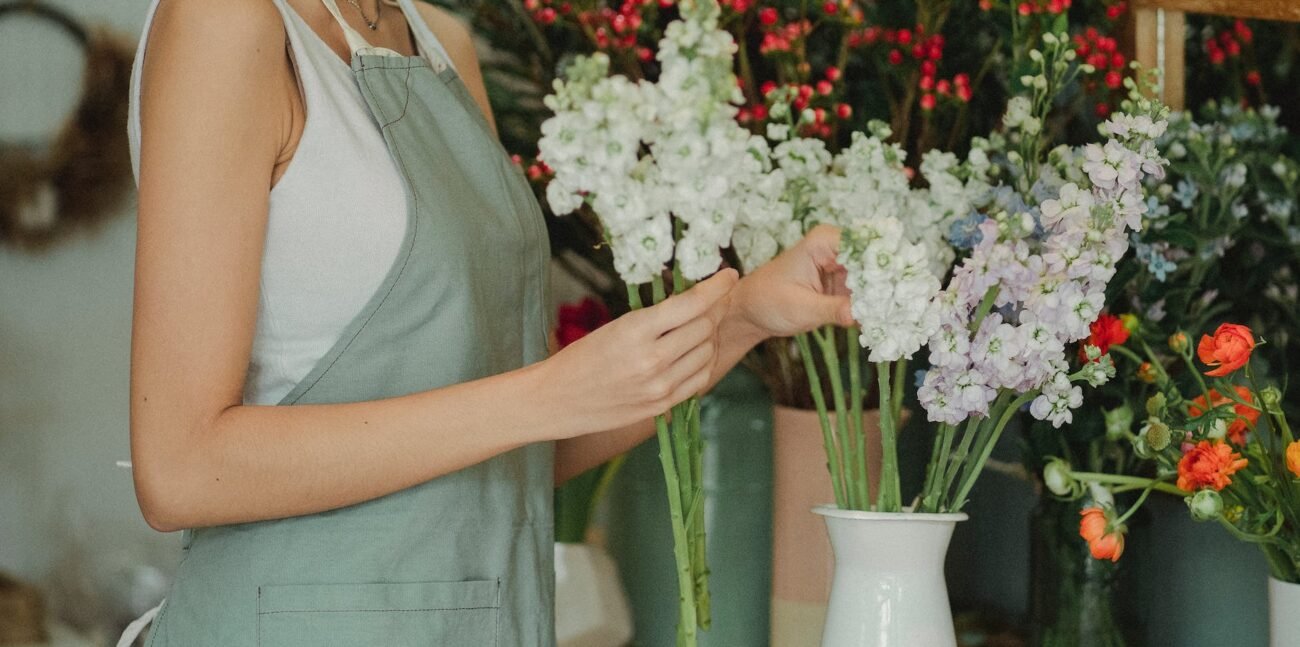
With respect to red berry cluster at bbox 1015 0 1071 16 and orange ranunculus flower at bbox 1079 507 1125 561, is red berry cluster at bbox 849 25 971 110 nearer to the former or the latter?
red berry cluster at bbox 1015 0 1071 16

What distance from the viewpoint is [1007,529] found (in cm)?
158

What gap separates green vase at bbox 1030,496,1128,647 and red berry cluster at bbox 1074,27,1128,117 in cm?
40

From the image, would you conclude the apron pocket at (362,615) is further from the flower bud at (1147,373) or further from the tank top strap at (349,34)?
the flower bud at (1147,373)

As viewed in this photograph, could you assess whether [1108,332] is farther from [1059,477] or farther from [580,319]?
[580,319]

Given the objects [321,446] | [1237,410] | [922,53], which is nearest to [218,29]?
[321,446]

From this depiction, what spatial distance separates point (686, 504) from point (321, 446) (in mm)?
240

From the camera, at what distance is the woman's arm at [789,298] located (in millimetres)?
896

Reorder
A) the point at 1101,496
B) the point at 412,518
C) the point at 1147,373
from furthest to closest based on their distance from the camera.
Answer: the point at 1147,373 → the point at 1101,496 → the point at 412,518

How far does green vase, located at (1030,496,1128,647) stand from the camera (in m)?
1.19

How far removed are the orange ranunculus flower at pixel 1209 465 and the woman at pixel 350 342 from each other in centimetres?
30

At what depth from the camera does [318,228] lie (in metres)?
0.82

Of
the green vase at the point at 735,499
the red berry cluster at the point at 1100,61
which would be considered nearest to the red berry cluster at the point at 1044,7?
the red berry cluster at the point at 1100,61

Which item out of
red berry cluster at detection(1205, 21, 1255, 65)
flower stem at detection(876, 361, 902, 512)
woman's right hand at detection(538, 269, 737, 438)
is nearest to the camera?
woman's right hand at detection(538, 269, 737, 438)

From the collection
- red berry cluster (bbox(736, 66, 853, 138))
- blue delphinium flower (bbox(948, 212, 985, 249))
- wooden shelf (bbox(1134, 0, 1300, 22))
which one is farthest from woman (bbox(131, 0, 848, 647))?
wooden shelf (bbox(1134, 0, 1300, 22))
